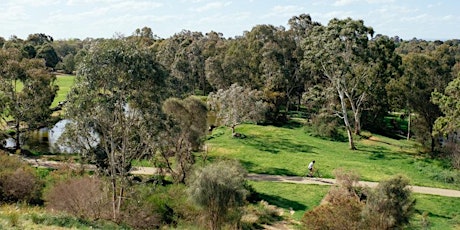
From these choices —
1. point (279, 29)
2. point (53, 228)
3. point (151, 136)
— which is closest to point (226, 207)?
point (151, 136)

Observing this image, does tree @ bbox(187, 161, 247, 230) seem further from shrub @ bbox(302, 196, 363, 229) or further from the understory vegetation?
shrub @ bbox(302, 196, 363, 229)

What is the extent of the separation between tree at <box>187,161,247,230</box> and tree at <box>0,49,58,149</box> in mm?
22888

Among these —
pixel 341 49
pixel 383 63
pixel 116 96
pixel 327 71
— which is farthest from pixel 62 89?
pixel 116 96

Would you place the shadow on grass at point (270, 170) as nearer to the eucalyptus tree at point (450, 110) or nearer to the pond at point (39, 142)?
the eucalyptus tree at point (450, 110)

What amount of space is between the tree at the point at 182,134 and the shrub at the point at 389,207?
480 inches

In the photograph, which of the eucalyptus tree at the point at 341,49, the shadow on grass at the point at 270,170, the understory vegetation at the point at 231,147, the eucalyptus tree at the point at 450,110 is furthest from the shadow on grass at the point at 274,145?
the eucalyptus tree at the point at 450,110

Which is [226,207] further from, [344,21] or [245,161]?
[344,21]

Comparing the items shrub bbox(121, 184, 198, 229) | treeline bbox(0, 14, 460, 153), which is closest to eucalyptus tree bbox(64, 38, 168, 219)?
shrub bbox(121, 184, 198, 229)

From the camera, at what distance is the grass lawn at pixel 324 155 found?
3084 cm

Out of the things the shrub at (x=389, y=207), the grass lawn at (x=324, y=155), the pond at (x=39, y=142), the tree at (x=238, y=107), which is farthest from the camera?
the tree at (x=238, y=107)

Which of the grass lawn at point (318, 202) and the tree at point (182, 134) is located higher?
the tree at point (182, 134)

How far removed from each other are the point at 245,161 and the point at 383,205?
1756cm

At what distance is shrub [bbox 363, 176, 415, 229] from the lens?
1716 centimetres

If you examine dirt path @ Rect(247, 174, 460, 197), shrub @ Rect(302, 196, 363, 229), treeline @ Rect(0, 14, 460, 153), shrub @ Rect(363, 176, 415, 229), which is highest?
treeline @ Rect(0, 14, 460, 153)
